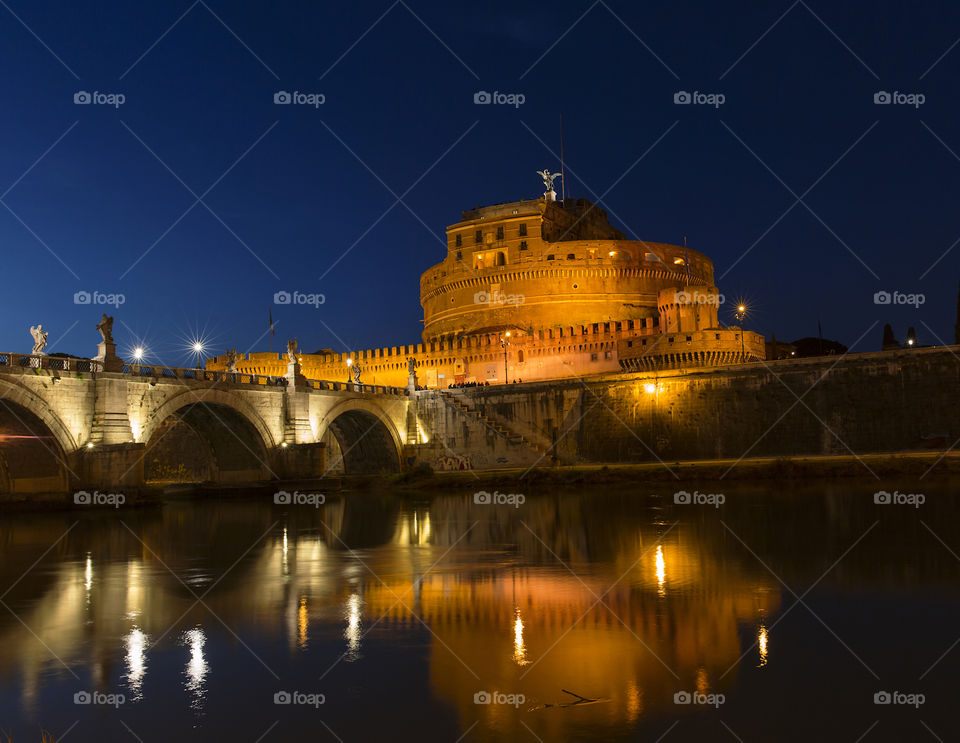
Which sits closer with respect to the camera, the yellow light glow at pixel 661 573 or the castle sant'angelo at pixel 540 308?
the yellow light glow at pixel 661 573

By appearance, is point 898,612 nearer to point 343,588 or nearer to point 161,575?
point 343,588

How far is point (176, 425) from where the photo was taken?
60938 mm

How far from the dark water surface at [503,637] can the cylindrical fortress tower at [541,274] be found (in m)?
48.4

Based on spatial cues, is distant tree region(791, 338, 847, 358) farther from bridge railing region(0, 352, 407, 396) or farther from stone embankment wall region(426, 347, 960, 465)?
bridge railing region(0, 352, 407, 396)

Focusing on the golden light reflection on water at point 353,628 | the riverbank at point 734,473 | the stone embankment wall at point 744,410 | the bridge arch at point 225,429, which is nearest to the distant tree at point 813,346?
the stone embankment wall at point 744,410

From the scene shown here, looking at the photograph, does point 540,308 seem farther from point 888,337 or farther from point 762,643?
point 762,643

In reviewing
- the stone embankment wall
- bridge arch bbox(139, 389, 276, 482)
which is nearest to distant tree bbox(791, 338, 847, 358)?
the stone embankment wall

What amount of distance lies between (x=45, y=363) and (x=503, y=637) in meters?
27.1

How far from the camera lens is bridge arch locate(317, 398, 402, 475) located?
168 ft

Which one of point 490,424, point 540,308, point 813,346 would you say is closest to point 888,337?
point 813,346

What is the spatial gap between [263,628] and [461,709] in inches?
157

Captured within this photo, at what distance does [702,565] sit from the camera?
1336cm

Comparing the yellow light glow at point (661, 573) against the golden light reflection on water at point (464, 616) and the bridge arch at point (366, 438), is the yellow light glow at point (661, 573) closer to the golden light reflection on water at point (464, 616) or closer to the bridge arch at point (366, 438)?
the golden light reflection on water at point (464, 616)

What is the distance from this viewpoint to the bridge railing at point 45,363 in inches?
1156
